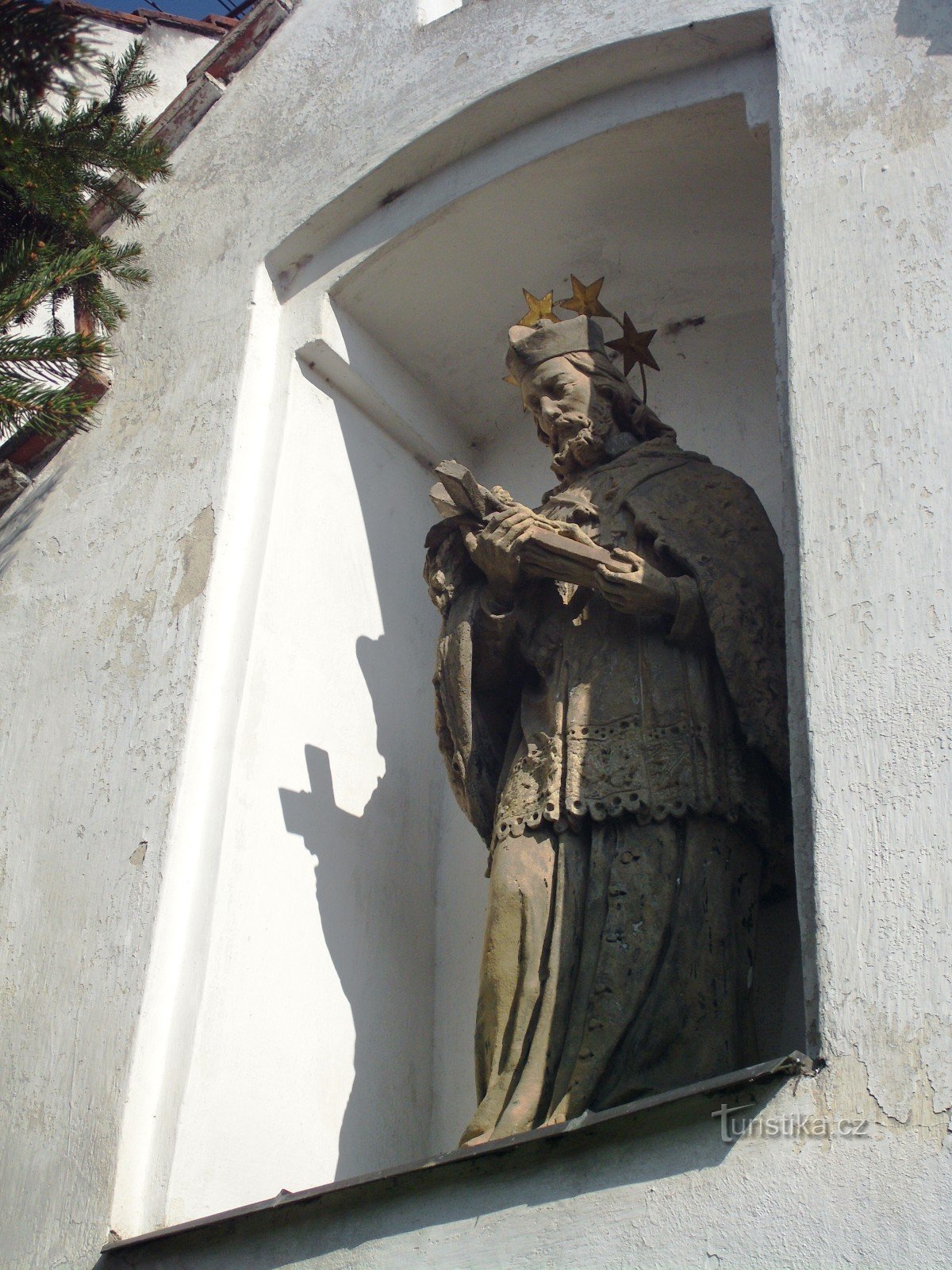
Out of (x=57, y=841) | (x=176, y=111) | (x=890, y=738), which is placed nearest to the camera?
(x=890, y=738)

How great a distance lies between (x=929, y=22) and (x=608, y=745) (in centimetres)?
179

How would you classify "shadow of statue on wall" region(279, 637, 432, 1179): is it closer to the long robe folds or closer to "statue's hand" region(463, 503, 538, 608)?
the long robe folds

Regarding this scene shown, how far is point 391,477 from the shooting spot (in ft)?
15.6

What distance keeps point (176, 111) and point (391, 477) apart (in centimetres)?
138

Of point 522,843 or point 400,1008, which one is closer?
point 522,843

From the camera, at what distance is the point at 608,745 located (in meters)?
3.42

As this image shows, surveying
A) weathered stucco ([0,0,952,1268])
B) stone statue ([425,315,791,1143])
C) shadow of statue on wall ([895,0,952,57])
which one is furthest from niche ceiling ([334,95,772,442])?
stone statue ([425,315,791,1143])

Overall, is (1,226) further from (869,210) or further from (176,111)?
(869,210)

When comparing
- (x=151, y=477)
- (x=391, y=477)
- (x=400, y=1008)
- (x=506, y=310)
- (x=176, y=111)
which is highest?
(x=176, y=111)

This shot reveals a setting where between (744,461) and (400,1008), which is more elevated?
(744,461)

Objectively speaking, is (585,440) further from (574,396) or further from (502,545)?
(502,545)

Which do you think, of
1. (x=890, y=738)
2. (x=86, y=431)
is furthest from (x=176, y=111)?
(x=890, y=738)

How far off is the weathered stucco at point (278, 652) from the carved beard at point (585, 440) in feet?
2.16

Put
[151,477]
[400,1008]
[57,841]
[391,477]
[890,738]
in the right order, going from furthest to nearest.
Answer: [391,477], [151,477], [400,1008], [57,841], [890,738]
